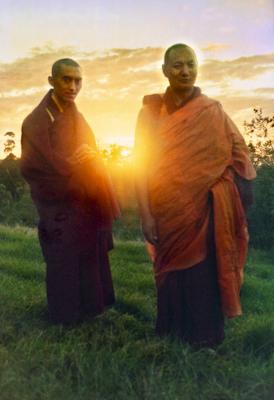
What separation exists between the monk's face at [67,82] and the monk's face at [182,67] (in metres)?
0.76

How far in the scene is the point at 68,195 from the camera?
18.2ft

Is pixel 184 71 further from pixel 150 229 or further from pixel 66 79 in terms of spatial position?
pixel 150 229

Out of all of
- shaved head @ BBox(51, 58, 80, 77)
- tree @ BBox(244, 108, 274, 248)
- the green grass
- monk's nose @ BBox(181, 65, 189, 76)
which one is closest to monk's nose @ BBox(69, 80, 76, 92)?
shaved head @ BBox(51, 58, 80, 77)

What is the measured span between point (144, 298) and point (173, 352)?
3.65ft

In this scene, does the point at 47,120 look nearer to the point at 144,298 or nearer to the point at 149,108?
the point at 149,108

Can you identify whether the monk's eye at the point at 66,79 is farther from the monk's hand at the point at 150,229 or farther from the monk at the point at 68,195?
the monk's hand at the point at 150,229

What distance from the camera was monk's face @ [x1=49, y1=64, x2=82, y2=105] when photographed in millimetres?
5395

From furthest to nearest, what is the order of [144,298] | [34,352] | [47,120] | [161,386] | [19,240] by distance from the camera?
1. [19,240]
2. [144,298]
3. [47,120]
4. [34,352]
5. [161,386]

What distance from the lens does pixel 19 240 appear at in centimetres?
834

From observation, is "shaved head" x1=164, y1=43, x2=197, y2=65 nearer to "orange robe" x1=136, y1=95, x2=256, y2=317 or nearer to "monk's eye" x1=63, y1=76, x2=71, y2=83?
"orange robe" x1=136, y1=95, x2=256, y2=317

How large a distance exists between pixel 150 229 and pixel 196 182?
18.9 inches

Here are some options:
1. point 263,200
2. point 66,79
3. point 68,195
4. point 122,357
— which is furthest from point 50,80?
point 263,200

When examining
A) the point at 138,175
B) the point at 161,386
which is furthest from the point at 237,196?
the point at 161,386

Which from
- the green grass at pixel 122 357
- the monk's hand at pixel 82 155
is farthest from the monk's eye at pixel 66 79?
the green grass at pixel 122 357
